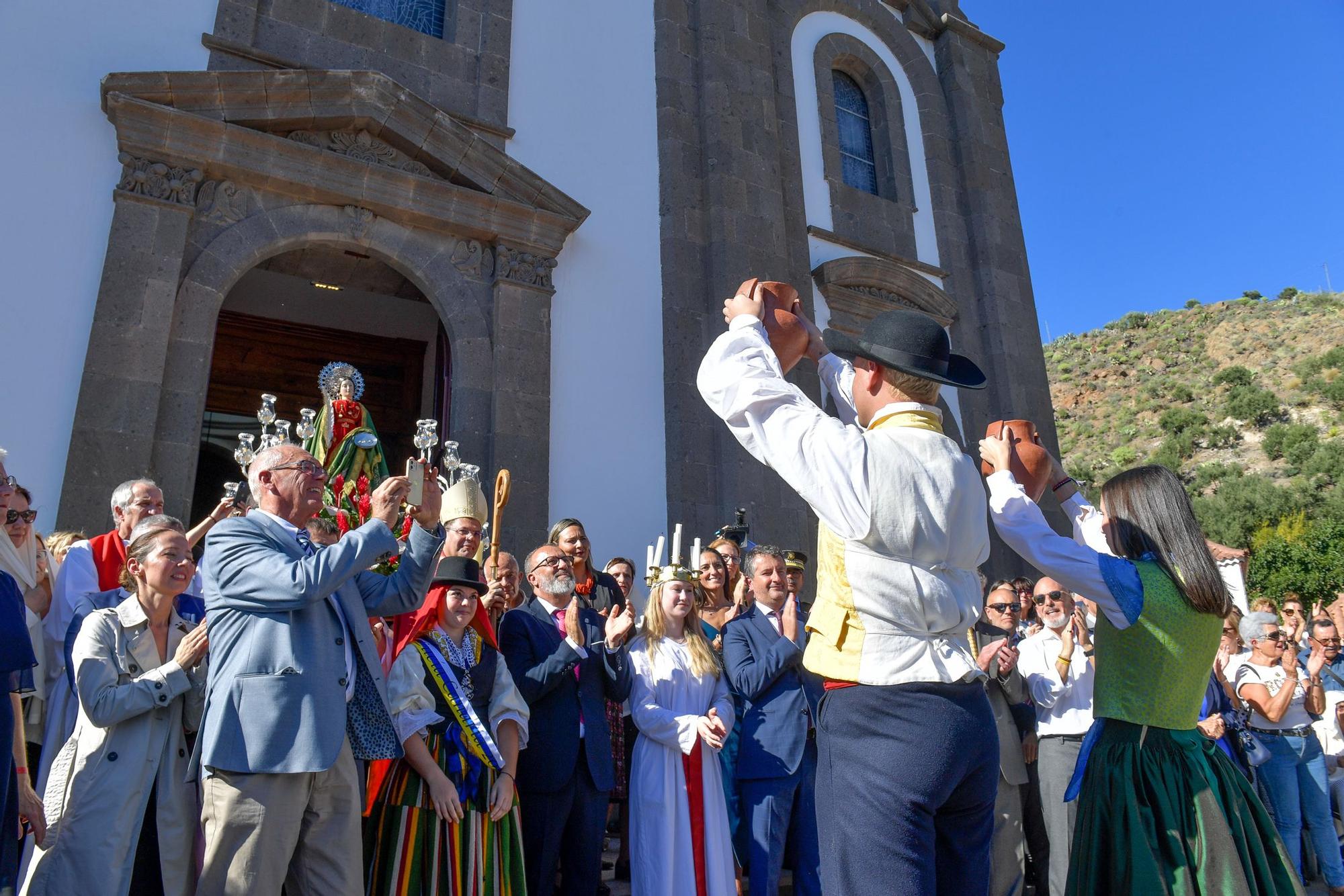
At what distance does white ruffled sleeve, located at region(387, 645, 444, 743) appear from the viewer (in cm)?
398

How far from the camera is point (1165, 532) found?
3.11 m

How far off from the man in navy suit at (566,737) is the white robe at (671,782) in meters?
0.15

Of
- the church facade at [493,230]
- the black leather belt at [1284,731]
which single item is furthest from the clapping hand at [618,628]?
the black leather belt at [1284,731]

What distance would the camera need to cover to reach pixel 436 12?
10281 millimetres

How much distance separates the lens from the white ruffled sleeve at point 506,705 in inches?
169

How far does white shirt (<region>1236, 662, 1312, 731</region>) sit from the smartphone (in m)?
5.95

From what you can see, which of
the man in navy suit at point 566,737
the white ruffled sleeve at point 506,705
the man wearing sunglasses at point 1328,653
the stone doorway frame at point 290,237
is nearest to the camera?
the white ruffled sleeve at point 506,705

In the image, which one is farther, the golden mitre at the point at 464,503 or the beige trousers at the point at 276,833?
the golden mitre at the point at 464,503

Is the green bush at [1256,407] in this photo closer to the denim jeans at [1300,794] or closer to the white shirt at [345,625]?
the denim jeans at [1300,794]

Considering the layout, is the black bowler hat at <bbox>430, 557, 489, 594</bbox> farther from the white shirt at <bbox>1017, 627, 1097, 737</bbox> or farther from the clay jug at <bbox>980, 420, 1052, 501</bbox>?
the white shirt at <bbox>1017, 627, 1097, 737</bbox>

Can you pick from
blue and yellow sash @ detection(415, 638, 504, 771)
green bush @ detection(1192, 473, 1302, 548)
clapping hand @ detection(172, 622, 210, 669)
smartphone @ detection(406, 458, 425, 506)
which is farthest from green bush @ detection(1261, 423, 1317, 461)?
clapping hand @ detection(172, 622, 210, 669)

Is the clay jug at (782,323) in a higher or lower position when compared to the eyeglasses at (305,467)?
higher

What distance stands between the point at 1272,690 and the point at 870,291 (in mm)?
6356

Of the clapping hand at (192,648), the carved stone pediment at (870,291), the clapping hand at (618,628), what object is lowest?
the clapping hand at (192,648)
